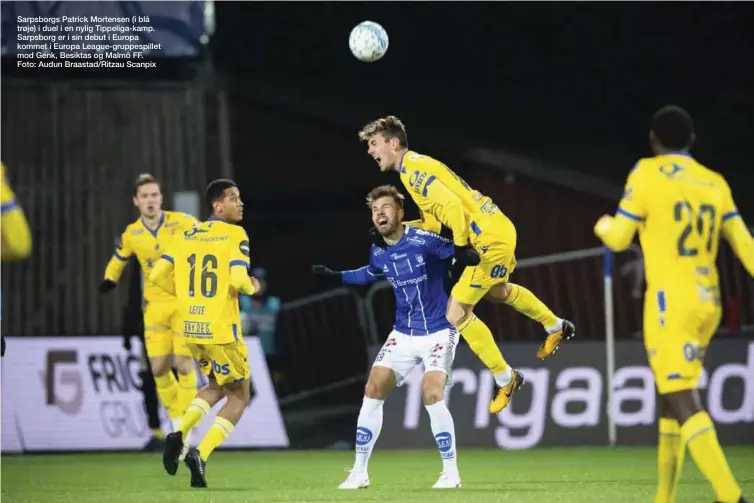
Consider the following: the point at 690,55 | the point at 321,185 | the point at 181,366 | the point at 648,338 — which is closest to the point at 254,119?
the point at 321,185

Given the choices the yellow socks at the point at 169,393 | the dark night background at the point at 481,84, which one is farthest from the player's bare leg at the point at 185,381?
the dark night background at the point at 481,84

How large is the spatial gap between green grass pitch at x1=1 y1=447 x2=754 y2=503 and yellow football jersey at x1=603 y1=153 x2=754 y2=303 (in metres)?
1.88

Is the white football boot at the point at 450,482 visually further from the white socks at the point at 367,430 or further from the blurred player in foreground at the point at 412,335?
the white socks at the point at 367,430

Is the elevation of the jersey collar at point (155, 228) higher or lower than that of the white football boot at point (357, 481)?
higher

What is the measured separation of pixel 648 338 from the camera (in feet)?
22.6

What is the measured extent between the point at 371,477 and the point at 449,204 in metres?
2.72

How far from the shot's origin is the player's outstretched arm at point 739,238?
22.5ft

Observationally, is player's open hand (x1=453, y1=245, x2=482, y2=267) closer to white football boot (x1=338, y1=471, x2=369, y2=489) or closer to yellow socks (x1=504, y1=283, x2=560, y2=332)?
yellow socks (x1=504, y1=283, x2=560, y2=332)

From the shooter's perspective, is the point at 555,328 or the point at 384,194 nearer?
the point at 384,194

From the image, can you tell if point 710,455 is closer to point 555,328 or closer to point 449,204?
point 449,204

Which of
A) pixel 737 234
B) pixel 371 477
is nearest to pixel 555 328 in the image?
pixel 371 477

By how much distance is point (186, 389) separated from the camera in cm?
1280

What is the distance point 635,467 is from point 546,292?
4.17 meters

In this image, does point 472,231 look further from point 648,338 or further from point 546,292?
point 546,292
